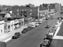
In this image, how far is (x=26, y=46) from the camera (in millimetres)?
7484

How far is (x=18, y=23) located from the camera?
13727 millimetres

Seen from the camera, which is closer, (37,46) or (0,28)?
(37,46)

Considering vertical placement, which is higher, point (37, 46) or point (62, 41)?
point (62, 41)

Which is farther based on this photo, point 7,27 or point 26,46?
point 7,27

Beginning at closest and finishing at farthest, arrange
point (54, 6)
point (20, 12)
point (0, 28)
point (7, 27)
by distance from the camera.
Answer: point (0, 28) < point (7, 27) < point (20, 12) < point (54, 6)

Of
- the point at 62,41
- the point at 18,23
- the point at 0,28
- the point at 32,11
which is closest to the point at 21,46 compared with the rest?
the point at 62,41

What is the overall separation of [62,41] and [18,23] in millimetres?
8352

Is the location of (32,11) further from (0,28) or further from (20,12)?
(0,28)

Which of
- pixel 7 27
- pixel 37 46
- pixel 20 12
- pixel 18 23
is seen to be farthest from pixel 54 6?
pixel 37 46

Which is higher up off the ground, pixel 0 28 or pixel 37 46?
pixel 0 28

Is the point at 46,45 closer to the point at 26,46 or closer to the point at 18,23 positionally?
the point at 26,46

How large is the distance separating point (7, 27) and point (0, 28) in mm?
1261

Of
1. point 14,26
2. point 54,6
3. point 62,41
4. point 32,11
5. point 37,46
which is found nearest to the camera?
point 62,41

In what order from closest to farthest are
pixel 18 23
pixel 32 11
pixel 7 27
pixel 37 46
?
pixel 37 46 → pixel 7 27 → pixel 18 23 → pixel 32 11
